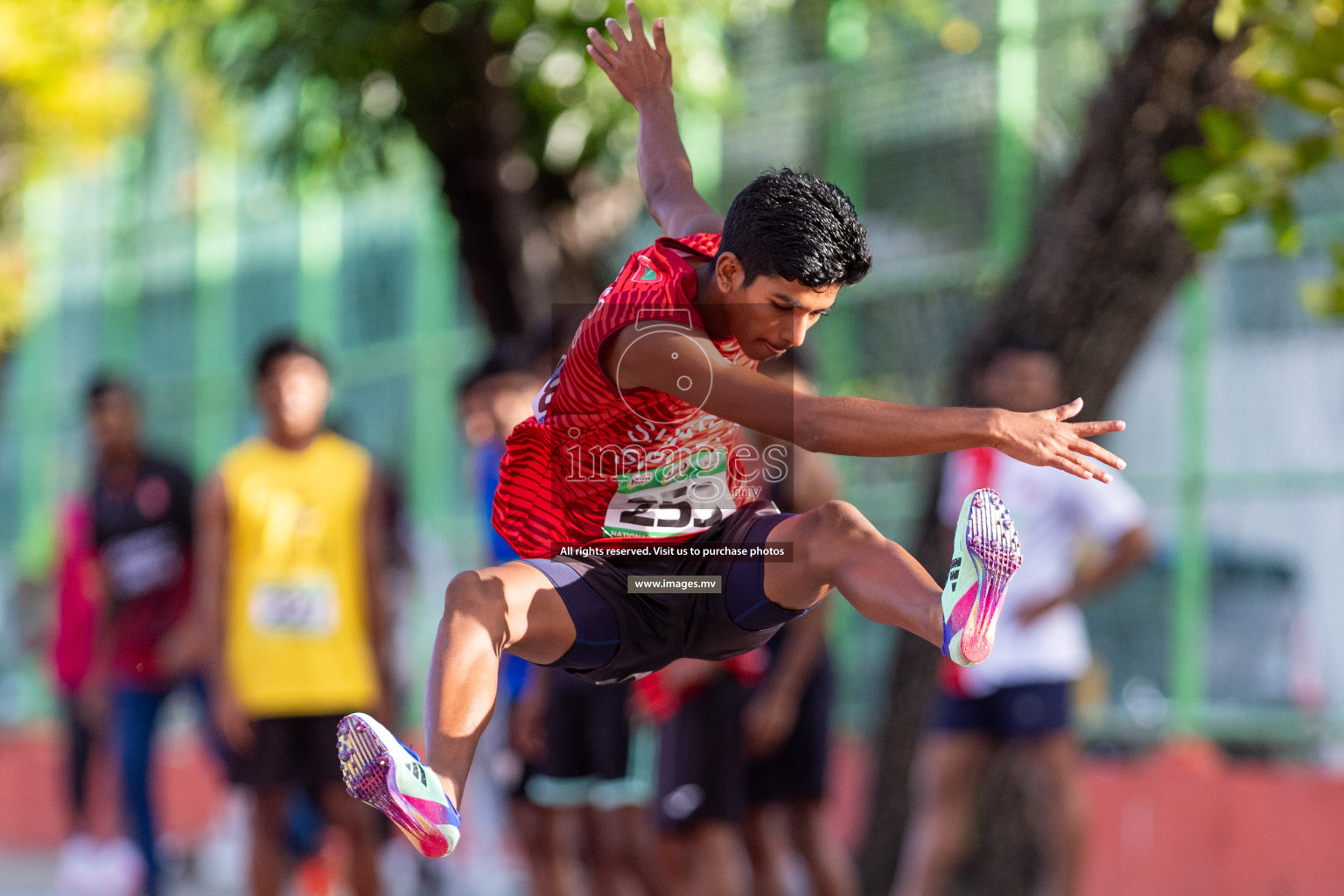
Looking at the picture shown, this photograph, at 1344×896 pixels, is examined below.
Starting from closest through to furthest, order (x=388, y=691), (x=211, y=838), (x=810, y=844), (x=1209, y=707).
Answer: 1. (x=810, y=844)
2. (x=388, y=691)
3. (x=1209, y=707)
4. (x=211, y=838)

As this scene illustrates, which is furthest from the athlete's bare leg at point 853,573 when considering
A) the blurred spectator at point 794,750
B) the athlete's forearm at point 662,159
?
the blurred spectator at point 794,750

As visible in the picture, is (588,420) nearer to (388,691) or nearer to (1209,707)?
(388,691)

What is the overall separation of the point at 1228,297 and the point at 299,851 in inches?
197

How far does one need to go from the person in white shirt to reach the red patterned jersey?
2491mm

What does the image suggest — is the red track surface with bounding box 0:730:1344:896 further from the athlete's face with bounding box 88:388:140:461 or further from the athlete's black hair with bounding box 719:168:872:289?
the athlete's black hair with bounding box 719:168:872:289

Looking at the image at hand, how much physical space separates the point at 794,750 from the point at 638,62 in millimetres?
2976

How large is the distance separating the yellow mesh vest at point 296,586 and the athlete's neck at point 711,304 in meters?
3.42

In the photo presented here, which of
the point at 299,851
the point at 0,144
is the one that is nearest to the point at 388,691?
the point at 299,851

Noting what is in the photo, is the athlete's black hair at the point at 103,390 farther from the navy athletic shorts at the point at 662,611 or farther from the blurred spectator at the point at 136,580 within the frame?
the navy athletic shorts at the point at 662,611

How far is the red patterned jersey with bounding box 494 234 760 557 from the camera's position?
3.45m

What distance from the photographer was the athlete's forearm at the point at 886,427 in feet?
10.0

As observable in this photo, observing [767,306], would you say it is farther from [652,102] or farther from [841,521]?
[652,102]

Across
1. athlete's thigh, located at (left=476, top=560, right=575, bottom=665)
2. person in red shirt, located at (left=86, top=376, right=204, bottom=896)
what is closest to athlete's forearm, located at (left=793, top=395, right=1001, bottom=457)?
athlete's thigh, located at (left=476, top=560, right=575, bottom=665)

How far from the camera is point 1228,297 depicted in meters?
7.62
